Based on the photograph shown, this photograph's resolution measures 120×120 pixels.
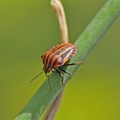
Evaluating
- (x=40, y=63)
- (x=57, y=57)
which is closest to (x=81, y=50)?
(x=57, y=57)

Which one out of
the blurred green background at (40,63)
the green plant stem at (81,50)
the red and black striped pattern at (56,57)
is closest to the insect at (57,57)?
the red and black striped pattern at (56,57)

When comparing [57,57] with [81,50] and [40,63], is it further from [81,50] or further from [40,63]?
[40,63]

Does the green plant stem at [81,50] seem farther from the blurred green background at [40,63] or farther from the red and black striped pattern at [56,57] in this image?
the blurred green background at [40,63]

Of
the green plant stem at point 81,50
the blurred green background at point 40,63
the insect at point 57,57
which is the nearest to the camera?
the green plant stem at point 81,50

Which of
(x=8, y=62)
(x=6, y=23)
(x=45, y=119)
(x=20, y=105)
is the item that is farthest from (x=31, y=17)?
(x=45, y=119)

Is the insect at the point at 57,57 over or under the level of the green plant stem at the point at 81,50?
under

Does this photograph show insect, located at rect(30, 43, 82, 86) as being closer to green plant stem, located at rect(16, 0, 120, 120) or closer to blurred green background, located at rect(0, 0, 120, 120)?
green plant stem, located at rect(16, 0, 120, 120)

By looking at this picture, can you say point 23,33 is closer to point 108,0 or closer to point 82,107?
point 82,107
